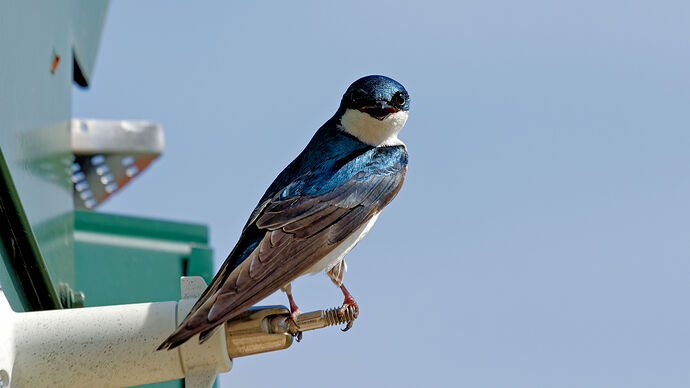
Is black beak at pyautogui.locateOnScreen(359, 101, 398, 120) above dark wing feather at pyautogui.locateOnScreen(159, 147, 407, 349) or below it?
above

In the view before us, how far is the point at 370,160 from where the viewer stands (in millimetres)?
4332

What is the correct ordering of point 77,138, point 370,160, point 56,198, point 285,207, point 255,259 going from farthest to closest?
point 77,138
point 56,198
point 370,160
point 285,207
point 255,259

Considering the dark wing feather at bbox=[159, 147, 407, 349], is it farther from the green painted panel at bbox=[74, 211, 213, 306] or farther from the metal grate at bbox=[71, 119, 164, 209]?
the metal grate at bbox=[71, 119, 164, 209]

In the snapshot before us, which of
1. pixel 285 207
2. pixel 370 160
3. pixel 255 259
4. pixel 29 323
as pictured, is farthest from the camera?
pixel 370 160

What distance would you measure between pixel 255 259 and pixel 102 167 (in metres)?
3.00

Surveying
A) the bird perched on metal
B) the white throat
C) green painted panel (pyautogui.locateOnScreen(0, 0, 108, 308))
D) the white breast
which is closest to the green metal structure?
green painted panel (pyautogui.locateOnScreen(0, 0, 108, 308))

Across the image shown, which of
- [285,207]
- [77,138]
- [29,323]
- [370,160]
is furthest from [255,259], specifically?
[77,138]

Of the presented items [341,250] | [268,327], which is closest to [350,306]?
[341,250]

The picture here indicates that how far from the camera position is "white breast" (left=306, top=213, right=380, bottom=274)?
388cm

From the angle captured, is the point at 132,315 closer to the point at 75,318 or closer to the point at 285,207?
the point at 75,318

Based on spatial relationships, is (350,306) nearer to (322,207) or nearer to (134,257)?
(322,207)

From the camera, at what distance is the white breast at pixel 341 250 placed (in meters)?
3.88

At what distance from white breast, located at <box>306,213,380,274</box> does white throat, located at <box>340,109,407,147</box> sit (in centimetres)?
38

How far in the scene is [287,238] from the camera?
372 cm
